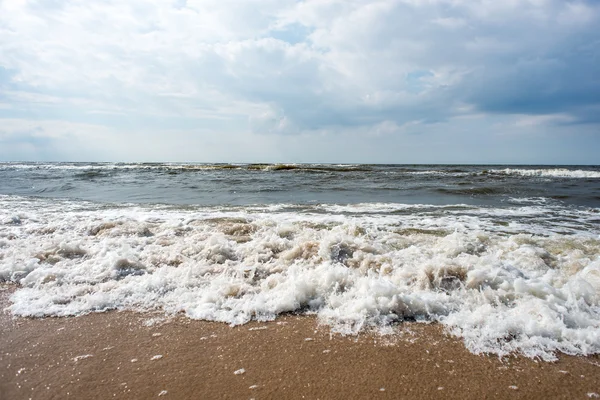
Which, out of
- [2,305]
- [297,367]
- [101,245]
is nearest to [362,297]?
[297,367]

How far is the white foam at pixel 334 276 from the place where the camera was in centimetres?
280

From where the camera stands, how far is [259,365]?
2.32m

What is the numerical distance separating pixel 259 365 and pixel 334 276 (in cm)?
129

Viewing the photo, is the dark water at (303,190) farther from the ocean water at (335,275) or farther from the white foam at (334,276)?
the white foam at (334,276)

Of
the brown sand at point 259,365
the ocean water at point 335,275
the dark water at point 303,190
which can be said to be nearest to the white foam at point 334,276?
the ocean water at point 335,275

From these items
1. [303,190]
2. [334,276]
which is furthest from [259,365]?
[303,190]

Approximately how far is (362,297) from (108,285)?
8.38 ft

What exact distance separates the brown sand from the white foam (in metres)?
0.18

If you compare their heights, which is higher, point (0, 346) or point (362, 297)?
point (362, 297)

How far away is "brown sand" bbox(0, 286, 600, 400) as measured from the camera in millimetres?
2072

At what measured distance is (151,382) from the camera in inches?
85.0

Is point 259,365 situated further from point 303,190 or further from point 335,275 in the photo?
point 303,190

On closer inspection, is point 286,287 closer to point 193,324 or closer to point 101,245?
point 193,324

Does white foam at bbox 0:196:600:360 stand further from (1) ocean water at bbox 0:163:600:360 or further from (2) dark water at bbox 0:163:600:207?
(2) dark water at bbox 0:163:600:207
